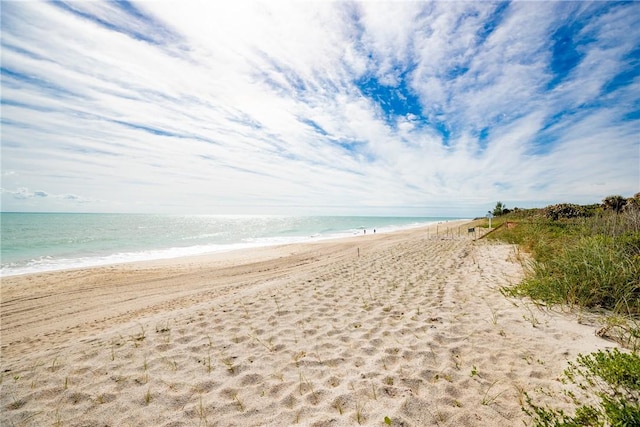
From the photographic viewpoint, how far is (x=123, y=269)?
16.4 metres

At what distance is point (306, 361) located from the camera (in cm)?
416

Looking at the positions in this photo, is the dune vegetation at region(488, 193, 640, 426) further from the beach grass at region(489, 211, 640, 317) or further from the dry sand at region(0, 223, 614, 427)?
the dry sand at region(0, 223, 614, 427)

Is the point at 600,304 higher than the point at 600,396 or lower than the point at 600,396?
higher

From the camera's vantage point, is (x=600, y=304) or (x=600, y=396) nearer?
(x=600, y=396)

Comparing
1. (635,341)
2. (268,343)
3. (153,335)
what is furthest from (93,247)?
(635,341)

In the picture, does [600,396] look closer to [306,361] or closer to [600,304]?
[306,361]

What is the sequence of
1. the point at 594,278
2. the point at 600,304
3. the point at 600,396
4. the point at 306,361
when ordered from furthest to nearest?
the point at 594,278
the point at 600,304
the point at 306,361
the point at 600,396

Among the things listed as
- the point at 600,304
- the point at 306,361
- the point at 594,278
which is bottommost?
the point at 306,361

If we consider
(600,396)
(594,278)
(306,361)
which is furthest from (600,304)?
(306,361)

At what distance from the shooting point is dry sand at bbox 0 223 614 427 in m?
3.15

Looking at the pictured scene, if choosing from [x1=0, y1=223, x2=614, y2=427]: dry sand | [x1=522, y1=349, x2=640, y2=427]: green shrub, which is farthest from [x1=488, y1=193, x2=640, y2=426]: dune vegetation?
[x1=0, y1=223, x2=614, y2=427]: dry sand

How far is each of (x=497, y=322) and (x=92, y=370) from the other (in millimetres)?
7037

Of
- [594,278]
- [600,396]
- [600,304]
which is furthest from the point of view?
[594,278]

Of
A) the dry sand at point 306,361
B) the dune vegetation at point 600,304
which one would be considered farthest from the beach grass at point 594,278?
the dry sand at point 306,361
